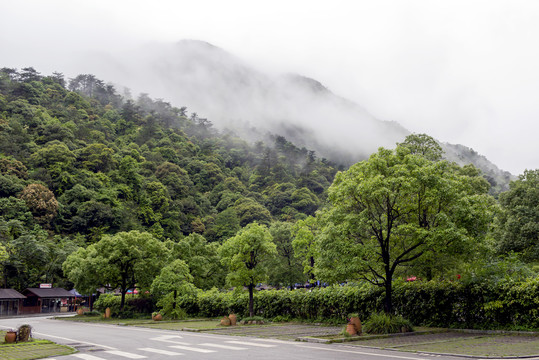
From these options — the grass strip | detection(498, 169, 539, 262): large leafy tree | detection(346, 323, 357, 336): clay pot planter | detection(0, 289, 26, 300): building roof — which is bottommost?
detection(0, 289, 26, 300): building roof

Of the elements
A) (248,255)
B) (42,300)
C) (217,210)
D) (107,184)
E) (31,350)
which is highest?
(107,184)

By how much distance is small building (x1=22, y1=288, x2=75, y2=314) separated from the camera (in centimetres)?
5694

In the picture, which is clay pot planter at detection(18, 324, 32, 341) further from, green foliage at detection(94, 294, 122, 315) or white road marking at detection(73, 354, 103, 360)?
green foliage at detection(94, 294, 122, 315)

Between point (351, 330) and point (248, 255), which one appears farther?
point (248, 255)

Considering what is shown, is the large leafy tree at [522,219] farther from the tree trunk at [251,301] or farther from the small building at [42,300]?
the small building at [42,300]

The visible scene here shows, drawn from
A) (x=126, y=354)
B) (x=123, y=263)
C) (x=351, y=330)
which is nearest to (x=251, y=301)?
(x=351, y=330)

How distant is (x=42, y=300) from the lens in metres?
58.2

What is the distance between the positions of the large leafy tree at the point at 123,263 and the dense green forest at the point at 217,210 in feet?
0.51

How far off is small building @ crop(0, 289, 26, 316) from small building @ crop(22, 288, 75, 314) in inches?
85.4

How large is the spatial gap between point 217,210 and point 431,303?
9428 centimetres

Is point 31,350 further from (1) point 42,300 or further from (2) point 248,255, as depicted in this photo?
(1) point 42,300

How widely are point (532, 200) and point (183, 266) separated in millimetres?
28532

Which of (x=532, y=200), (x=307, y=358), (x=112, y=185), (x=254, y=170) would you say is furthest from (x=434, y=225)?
(x=254, y=170)

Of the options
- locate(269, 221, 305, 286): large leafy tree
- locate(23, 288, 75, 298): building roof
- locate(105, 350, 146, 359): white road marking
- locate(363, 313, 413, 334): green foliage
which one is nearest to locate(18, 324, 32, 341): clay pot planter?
locate(105, 350, 146, 359): white road marking
